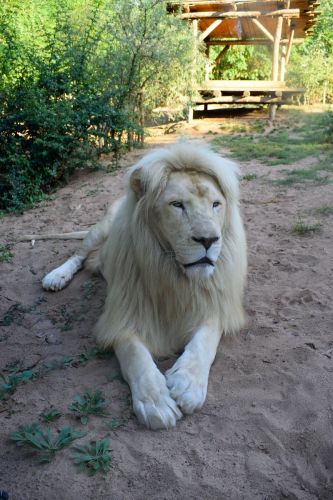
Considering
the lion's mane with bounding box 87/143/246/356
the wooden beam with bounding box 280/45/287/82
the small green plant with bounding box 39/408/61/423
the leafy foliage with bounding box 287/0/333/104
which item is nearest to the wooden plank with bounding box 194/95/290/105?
the leafy foliage with bounding box 287/0/333/104

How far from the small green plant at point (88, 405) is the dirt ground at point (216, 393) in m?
0.03

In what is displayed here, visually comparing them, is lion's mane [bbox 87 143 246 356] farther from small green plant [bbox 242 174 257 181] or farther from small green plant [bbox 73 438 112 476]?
small green plant [bbox 242 174 257 181]

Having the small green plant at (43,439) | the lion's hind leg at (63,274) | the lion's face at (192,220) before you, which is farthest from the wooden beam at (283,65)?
the small green plant at (43,439)

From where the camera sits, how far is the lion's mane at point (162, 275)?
2.69 m

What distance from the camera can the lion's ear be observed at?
108 inches

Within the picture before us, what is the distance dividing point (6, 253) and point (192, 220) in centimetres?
269

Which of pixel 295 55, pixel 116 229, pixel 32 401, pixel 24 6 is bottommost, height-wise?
pixel 32 401

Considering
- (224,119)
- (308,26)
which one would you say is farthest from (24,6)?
(308,26)

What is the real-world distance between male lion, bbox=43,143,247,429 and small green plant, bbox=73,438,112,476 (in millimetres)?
290

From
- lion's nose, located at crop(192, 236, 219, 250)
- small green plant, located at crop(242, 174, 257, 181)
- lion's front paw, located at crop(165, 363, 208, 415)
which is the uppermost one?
lion's nose, located at crop(192, 236, 219, 250)

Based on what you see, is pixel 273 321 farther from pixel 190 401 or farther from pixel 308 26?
pixel 308 26

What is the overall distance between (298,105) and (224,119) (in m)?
2.99

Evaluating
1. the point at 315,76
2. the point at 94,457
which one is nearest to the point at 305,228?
the point at 94,457

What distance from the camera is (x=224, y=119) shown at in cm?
1280
